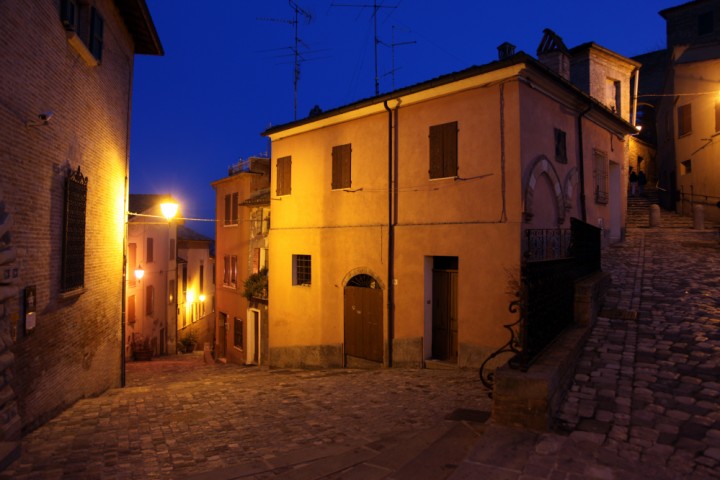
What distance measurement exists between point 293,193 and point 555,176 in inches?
318

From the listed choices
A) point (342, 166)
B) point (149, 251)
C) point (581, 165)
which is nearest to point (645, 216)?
point (581, 165)

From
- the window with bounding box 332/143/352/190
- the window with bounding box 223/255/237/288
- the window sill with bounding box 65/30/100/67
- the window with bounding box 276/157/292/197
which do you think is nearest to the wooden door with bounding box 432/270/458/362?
the window with bounding box 332/143/352/190

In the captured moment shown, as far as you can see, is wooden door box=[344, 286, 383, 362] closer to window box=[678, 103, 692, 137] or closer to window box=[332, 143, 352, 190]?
window box=[332, 143, 352, 190]

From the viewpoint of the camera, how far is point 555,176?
39.4ft

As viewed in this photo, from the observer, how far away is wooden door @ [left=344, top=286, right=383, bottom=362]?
12.9m

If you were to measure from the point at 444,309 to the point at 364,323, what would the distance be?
2488 mm

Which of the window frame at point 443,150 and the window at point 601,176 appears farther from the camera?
the window at point 601,176

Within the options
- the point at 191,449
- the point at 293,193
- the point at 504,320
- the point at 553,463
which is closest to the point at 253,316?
the point at 293,193

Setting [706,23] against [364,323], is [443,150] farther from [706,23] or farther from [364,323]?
[706,23]

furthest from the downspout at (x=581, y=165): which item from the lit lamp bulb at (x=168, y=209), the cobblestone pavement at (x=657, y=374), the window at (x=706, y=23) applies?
the window at (x=706, y=23)

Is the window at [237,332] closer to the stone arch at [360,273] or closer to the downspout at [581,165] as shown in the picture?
the stone arch at [360,273]

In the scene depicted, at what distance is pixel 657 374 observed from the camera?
6984 millimetres

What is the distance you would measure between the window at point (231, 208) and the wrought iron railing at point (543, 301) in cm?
1474

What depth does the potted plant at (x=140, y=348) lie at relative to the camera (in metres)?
25.4
